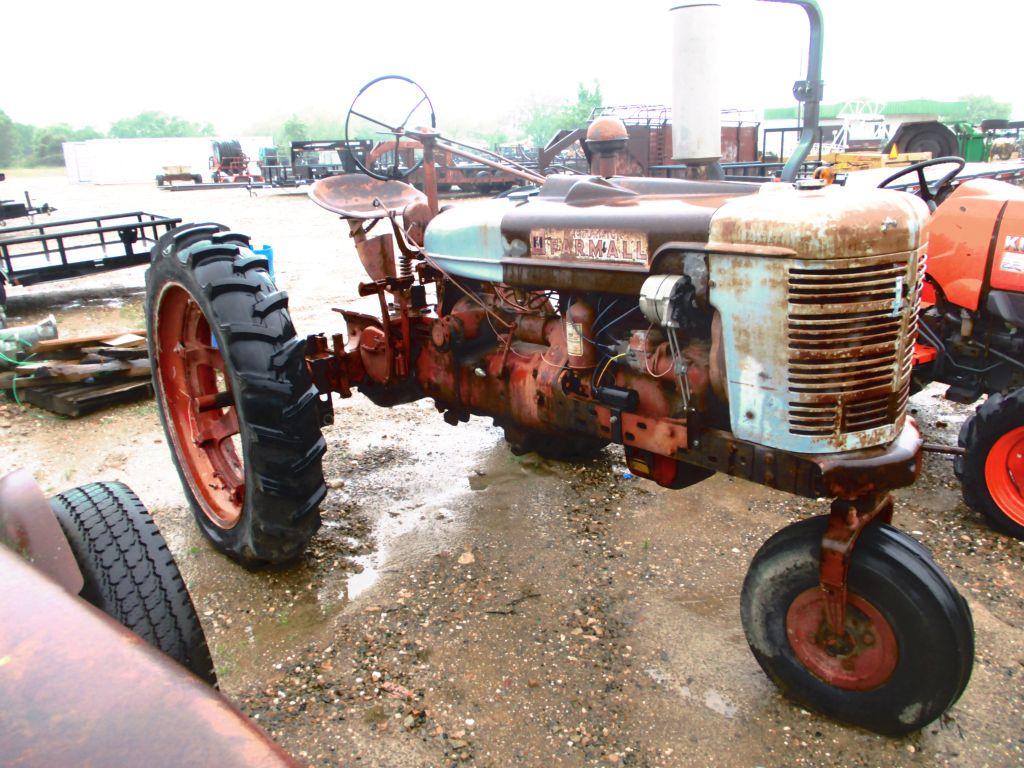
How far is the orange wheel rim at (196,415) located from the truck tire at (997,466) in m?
2.98

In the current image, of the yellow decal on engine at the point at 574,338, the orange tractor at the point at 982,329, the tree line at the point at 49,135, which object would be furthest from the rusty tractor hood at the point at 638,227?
the tree line at the point at 49,135

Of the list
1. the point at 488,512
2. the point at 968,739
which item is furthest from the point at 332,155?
the point at 968,739

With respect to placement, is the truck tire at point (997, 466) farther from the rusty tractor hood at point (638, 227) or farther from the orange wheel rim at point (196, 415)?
the orange wheel rim at point (196, 415)

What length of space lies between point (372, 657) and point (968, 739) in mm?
1745

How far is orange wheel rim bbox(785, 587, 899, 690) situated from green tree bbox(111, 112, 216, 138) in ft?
204

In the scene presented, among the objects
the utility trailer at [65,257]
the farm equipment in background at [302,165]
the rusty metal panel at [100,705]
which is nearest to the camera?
the rusty metal panel at [100,705]

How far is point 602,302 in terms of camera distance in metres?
2.56

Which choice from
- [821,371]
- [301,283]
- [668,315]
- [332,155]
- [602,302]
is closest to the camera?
[821,371]

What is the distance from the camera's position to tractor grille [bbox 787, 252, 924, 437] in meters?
1.89

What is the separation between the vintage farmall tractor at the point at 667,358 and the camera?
6.46ft

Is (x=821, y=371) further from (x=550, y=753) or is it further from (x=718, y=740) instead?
(x=550, y=753)

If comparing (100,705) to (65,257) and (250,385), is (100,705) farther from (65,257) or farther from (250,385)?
(65,257)

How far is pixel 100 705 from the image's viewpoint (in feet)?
2.91

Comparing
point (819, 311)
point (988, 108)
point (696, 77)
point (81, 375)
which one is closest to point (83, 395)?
point (81, 375)
